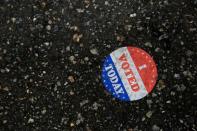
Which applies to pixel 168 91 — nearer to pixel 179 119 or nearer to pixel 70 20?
pixel 179 119

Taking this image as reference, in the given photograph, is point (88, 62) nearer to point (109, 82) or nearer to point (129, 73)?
point (109, 82)

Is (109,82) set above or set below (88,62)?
below

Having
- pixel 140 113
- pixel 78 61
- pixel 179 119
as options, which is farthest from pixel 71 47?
pixel 179 119

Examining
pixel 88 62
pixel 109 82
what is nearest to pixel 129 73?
pixel 109 82
